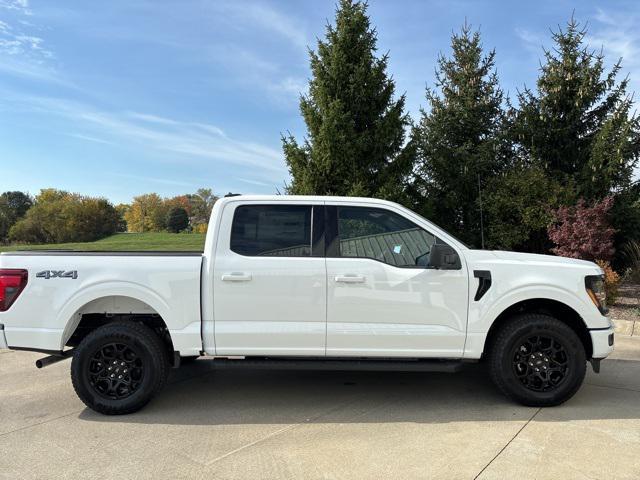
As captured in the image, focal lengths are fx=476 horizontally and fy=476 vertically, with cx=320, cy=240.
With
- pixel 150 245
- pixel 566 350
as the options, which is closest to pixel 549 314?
pixel 566 350

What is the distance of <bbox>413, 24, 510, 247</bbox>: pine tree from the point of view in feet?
42.9

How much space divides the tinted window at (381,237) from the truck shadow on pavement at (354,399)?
134cm

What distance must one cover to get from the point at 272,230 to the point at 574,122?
36.9 ft

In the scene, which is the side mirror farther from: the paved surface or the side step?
the paved surface

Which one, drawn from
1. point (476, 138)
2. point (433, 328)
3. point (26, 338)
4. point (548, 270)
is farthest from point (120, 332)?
point (476, 138)

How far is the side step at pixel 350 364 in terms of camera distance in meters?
4.12

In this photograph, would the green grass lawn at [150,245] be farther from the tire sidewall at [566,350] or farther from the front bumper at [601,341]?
the front bumper at [601,341]

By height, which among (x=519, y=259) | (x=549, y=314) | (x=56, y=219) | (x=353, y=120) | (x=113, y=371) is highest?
(x=353, y=120)

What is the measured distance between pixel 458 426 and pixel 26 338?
12.3 ft

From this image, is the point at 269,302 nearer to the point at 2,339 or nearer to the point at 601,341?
the point at 2,339

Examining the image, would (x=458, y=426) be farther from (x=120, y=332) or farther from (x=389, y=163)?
(x=389, y=163)

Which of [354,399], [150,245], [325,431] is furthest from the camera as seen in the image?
[150,245]

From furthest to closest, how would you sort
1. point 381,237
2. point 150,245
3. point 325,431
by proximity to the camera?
point 150,245 → point 381,237 → point 325,431

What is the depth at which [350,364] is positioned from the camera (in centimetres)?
414
